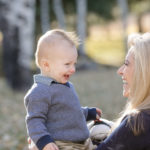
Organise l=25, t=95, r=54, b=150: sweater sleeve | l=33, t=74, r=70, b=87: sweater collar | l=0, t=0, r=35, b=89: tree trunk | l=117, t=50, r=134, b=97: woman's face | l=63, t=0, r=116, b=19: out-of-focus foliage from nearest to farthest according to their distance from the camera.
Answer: l=117, t=50, r=134, b=97: woman's face
l=25, t=95, r=54, b=150: sweater sleeve
l=33, t=74, r=70, b=87: sweater collar
l=0, t=0, r=35, b=89: tree trunk
l=63, t=0, r=116, b=19: out-of-focus foliage

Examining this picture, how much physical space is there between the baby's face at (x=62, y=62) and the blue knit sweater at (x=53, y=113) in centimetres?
6

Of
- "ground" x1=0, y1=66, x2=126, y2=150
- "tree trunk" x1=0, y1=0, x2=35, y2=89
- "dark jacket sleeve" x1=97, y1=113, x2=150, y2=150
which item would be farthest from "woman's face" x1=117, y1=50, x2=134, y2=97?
"tree trunk" x1=0, y1=0, x2=35, y2=89

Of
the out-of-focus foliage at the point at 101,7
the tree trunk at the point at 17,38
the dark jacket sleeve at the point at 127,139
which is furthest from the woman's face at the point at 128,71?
the out-of-focus foliage at the point at 101,7

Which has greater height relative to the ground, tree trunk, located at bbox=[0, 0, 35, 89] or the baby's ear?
the baby's ear

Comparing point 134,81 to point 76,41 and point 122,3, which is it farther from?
point 122,3

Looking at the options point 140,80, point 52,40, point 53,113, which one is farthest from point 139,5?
point 140,80

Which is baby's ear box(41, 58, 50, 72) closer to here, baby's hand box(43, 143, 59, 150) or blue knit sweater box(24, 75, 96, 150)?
blue knit sweater box(24, 75, 96, 150)

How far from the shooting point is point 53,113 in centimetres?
315

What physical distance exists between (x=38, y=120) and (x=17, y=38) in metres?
9.09

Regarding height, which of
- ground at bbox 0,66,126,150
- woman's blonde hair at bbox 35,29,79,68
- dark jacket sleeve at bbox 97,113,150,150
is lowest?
ground at bbox 0,66,126,150

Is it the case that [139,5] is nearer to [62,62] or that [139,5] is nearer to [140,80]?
[62,62]

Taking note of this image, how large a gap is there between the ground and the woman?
3.46 m

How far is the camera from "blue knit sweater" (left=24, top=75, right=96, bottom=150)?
10.0 feet

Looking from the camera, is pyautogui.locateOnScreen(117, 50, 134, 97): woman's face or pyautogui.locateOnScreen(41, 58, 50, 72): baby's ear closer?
pyautogui.locateOnScreen(117, 50, 134, 97): woman's face
